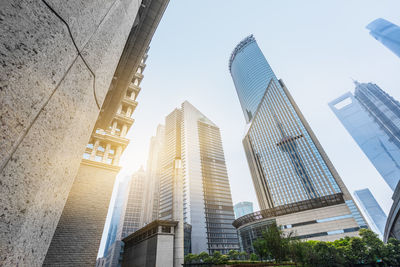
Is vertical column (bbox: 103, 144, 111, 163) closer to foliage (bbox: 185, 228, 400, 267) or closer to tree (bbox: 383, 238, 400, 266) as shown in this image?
foliage (bbox: 185, 228, 400, 267)

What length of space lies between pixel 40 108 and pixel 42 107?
2 cm

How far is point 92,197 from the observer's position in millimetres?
12984

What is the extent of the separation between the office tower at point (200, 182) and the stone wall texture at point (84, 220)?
46.9 m

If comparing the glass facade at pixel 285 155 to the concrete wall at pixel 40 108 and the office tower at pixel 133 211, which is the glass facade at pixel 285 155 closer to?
the office tower at pixel 133 211

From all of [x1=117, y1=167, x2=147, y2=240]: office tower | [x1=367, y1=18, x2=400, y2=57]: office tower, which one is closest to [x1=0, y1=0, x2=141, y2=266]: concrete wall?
[x1=117, y1=167, x2=147, y2=240]: office tower

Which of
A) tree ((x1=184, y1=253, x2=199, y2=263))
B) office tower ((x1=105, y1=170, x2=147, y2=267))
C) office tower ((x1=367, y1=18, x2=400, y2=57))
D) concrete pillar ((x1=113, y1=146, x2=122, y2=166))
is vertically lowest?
tree ((x1=184, y1=253, x2=199, y2=263))

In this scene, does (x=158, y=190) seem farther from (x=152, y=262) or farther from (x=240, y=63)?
(x=240, y=63)

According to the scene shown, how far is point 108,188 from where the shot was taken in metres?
14.1

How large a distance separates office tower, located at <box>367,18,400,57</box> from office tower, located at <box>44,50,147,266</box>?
199m

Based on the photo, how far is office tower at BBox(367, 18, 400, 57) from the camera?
130 m

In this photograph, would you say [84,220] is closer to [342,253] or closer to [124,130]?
[124,130]

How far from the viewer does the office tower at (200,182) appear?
7369 cm

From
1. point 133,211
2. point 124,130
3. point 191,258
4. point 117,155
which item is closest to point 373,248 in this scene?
point 117,155

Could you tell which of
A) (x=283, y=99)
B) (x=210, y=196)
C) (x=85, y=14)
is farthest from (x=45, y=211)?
(x=283, y=99)
